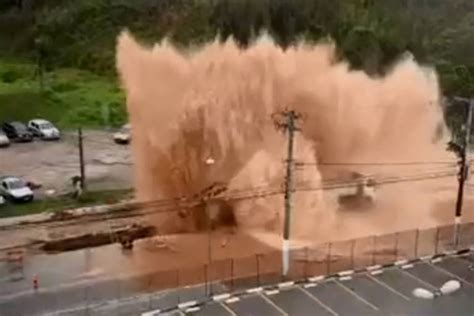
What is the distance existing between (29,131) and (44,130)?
834 mm

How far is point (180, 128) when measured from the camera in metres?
32.7

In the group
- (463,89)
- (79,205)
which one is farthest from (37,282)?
(463,89)

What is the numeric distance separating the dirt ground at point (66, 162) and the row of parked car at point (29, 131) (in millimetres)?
451

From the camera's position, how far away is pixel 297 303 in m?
23.0

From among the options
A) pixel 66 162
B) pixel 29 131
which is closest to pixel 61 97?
pixel 29 131

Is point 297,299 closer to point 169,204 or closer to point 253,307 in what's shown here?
point 253,307

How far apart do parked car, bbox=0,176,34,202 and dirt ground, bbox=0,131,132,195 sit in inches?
48.1

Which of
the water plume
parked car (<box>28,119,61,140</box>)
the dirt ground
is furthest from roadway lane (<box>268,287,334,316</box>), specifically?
parked car (<box>28,119,61,140</box>)

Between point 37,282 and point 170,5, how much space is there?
39.0 m

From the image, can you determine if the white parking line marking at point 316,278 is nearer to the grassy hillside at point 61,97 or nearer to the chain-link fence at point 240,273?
the chain-link fence at point 240,273

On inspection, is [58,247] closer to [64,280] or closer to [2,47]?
[64,280]

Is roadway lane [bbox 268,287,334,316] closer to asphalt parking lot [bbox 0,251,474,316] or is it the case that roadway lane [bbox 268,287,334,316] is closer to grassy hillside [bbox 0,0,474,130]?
asphalt parking lot [bbox 0,251,474,316]

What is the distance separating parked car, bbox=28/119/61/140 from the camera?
148 feet

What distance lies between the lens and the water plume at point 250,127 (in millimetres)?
31734
